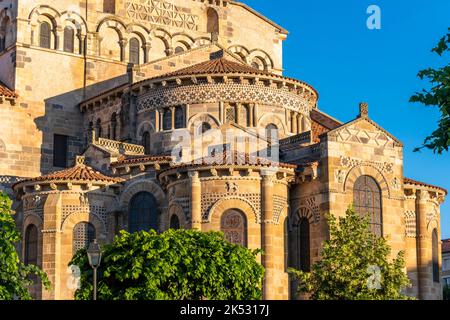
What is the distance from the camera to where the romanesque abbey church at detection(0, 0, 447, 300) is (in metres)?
49.0

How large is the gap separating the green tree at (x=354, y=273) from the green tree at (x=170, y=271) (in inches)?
101

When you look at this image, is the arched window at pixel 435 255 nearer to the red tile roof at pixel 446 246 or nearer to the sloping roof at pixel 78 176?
the sloping roof at pixel 78 176

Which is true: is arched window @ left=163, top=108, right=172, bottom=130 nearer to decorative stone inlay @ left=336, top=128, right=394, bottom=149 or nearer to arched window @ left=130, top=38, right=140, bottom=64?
decorative stone inlay @ left=336, top=128, right=394, bottom=149

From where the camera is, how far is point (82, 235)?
50656mm

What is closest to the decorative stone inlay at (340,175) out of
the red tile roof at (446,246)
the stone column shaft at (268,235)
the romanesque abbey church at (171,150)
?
the romanesque abbey church at (171,150)

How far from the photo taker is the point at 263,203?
4856 centimetres

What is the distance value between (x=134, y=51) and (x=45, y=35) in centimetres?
588

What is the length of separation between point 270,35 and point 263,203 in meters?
24.2

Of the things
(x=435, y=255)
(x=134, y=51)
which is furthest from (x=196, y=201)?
(x=134, y=51)

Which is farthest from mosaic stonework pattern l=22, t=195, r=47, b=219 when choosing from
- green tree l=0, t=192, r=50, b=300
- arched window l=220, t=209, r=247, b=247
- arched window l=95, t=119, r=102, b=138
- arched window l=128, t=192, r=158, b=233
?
green tree l=0, t=192, r=50, b=300

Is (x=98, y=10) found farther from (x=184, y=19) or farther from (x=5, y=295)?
(x=5, y=295)

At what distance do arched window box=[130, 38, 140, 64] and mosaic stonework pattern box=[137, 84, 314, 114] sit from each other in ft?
29.8

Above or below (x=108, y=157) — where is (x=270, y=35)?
above

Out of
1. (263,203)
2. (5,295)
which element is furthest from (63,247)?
(5,295)
